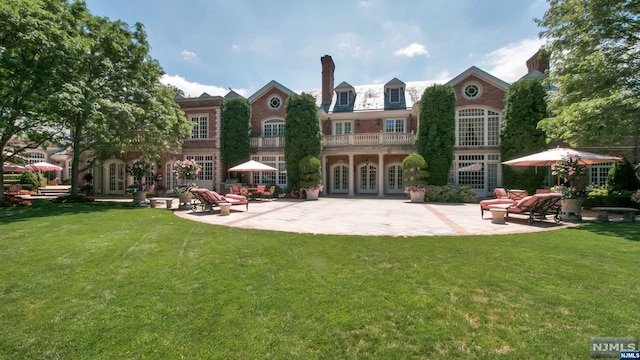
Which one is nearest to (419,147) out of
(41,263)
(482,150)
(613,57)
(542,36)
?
(482,150)

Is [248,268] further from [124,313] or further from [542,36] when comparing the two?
[542,36]

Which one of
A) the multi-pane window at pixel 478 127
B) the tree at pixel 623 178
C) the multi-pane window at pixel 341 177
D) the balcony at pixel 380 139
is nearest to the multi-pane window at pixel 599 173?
the multi-pane window at pixel 478 127

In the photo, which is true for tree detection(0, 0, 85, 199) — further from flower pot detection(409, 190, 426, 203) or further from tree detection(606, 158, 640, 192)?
tree detection(606, 158, 640, 192)

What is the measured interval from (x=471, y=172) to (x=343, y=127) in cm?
1038

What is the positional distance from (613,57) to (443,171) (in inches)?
379

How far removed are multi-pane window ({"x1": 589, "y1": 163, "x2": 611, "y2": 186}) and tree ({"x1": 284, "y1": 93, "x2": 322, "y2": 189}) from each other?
60.2ft

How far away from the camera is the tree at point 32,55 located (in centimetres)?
1061

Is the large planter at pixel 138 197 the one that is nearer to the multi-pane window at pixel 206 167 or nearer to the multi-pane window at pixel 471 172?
the multi-pane window at pixel 206 167

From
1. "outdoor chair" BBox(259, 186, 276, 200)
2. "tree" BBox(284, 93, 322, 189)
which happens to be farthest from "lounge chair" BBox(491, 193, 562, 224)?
"tree" BBox(284, 93, 322, 189)

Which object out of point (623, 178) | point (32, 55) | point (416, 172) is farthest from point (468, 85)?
point (32, 55)

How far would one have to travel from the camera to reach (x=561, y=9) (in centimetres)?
1241

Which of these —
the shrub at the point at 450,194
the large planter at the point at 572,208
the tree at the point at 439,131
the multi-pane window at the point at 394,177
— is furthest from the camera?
the multi-pane window at the point at 394,177

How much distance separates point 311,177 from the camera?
19.5 metres

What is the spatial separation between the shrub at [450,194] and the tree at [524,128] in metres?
3.83
